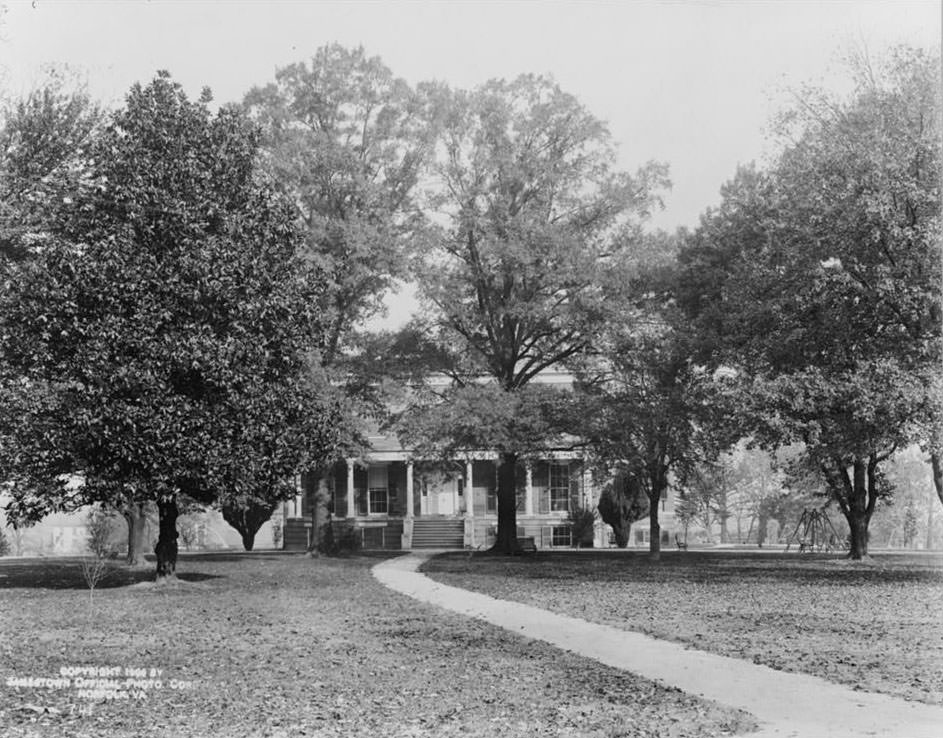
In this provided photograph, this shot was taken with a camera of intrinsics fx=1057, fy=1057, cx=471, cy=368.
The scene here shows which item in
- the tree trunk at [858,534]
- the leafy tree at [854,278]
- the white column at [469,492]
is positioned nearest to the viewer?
the leafy tree at [854,278]

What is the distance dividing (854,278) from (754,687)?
→ 1496 centimetres

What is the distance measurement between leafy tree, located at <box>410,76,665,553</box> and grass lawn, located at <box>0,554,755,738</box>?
58.0 ft

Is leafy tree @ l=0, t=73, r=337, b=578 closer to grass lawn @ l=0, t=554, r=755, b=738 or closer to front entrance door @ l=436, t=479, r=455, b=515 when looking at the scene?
grass lawn @ l=0, t=554, r=755, b=738

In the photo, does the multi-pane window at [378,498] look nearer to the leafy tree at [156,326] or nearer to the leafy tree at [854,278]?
the leafy tree at [854,278]

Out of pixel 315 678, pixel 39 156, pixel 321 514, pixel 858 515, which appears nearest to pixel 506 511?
pixel 321 514

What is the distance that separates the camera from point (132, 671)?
9.87 meters

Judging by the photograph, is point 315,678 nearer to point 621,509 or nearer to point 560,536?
point 621,509

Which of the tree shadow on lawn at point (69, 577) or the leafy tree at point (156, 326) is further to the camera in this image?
the tree shadow on lawn at point (69, 577)

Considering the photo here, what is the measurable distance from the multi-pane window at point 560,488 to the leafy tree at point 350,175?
64.2 ft

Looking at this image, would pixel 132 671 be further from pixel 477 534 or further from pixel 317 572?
pixel 477 534

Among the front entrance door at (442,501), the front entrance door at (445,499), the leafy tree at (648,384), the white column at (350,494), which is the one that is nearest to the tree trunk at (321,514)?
the leafy tree at (648,384)

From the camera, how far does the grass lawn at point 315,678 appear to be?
25.9ft

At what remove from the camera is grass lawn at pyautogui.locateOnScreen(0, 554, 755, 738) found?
788cm

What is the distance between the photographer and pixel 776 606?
16266 millimetres
